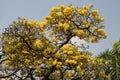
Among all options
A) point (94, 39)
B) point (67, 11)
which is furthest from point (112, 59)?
point (67, 11)

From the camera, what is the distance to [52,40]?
20.3 meters

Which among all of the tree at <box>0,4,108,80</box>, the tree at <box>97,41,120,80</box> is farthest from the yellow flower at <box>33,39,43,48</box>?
the tree at <box>97,41,120,80</box>

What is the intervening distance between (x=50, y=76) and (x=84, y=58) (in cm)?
304

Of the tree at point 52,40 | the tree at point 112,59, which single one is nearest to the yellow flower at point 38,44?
the tree at point 52,40

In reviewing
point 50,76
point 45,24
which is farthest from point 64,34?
point 50,76

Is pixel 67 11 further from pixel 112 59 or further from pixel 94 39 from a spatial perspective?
pixel 112 59

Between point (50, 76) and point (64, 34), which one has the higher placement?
point (64, 34)

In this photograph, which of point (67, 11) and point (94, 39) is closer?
point (67, 11)

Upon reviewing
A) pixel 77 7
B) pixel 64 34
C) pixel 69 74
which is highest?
pixel 77 7

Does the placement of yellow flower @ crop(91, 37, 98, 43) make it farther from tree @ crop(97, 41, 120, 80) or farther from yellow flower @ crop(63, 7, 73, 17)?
tree @ crop(97, 41, 120, 80)

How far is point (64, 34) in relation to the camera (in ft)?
66.2

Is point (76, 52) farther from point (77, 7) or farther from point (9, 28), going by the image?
point (9, 28)

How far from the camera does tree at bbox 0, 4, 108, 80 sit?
64.2 feet

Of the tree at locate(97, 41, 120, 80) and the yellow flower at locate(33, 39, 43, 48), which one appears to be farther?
the tree at locate(97, 41, 120, 80)
